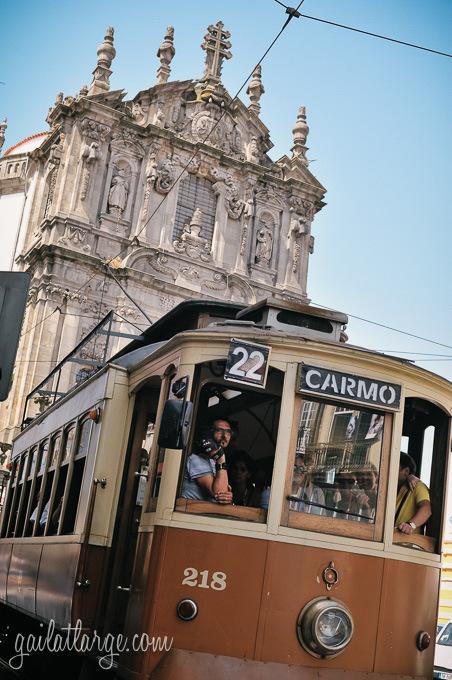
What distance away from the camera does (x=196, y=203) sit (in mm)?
31062

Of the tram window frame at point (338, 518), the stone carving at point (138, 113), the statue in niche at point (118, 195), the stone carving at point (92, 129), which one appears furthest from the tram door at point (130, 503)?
the stone carving at point (138, 113)

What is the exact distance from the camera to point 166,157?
30.8 meters

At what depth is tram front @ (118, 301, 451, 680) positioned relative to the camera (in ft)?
18.3

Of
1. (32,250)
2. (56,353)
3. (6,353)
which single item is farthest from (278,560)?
(32,250)

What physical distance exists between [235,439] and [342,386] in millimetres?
904

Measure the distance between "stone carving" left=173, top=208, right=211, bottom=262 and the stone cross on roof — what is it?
517 centimetres

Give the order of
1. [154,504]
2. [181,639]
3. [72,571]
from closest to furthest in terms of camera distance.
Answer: [181,639], [154,504], [72,571]

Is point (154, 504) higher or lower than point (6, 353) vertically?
lower

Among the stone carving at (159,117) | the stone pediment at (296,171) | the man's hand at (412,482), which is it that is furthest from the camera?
the stone pediment at (296,171)

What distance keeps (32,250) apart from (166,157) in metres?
5.63

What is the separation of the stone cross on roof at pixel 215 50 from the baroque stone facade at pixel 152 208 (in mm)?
48

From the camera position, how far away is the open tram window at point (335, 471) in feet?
19.2

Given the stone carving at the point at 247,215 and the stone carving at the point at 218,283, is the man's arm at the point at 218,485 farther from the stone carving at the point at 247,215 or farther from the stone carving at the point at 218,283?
the stone carving at the point at 247,215

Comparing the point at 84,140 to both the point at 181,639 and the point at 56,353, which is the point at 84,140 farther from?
the point at 181,639
